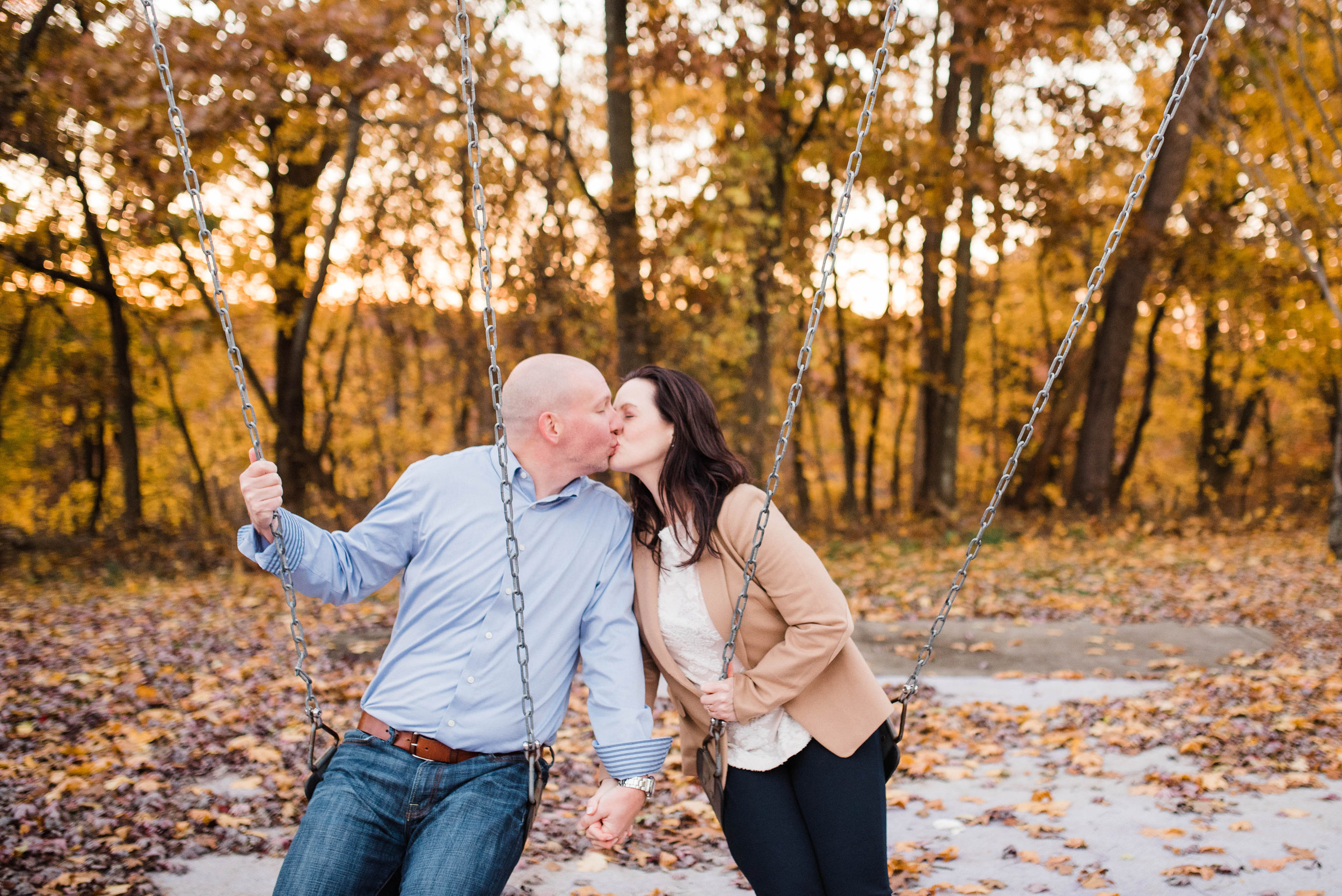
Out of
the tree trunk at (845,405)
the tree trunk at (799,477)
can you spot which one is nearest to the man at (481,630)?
the tree trunk at (845,405)

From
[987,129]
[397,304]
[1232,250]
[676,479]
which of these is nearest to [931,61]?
[987,129]

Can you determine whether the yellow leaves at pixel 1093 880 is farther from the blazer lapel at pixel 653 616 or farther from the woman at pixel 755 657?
the blazer lapel at pixel 653 616

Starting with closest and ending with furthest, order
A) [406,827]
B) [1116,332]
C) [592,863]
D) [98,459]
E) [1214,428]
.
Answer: [406,827] → [592,863] → [1116,332] → [98,459] → [1214,428]

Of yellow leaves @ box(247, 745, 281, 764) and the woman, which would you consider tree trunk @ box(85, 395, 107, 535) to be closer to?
yellow leaves @ box(247, 745, 281, 764)

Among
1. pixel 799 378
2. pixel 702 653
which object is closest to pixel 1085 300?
pixel 799 378

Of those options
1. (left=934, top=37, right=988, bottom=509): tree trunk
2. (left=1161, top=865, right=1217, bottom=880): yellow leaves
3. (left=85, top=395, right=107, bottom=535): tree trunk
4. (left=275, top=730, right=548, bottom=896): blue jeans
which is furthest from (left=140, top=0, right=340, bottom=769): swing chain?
(left=85, top=395, right=107, bottom=535): tree trunk

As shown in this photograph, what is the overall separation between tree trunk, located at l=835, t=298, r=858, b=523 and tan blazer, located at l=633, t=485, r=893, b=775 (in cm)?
1650

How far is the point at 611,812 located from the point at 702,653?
1.49 ft

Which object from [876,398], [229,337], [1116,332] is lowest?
[876,398]

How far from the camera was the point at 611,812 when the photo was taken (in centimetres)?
239

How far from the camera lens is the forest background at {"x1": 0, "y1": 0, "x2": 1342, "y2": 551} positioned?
9539 mm

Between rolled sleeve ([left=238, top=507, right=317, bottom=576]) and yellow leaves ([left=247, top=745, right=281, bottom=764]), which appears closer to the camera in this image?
rolled sleeve ([left=238, top=507, right=317, bottom=576])

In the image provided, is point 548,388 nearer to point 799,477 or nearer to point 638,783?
point 638,783

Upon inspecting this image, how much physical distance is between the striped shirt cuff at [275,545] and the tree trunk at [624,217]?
24.6ft
